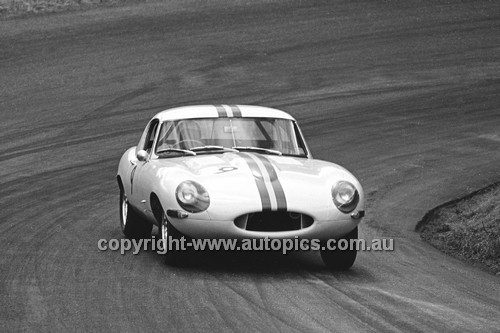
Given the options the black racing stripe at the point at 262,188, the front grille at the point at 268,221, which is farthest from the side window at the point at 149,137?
the front grille at the point at 268,221

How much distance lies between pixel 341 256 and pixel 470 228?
238cm

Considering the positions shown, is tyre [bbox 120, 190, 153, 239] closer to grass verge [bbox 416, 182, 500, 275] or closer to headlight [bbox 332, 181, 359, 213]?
headlight [bbox 332, 181, 359, 213]

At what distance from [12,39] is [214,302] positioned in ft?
56.7

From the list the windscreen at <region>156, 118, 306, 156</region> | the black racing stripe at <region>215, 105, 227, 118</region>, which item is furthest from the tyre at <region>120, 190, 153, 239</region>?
the black racing stripe at <region>215, 105, 227, 118</region>

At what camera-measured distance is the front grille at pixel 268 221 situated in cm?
893

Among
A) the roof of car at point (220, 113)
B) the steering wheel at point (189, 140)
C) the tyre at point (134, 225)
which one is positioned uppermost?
the roof of car at point (220, 113)

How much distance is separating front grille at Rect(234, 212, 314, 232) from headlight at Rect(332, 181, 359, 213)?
0.41 metres

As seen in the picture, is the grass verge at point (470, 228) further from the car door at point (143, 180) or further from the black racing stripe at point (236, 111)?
the car door at point (143, 180)

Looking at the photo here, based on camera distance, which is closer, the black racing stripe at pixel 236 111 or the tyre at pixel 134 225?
the black racing stripe at pixel 236 111

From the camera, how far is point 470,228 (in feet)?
37.0

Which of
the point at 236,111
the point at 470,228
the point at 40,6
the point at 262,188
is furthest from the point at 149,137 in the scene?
the point at 40,6

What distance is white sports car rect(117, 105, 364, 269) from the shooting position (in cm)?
894

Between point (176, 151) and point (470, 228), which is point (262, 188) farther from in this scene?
point (470, 228)

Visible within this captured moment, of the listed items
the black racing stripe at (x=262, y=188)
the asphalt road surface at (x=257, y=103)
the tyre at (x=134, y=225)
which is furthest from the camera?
the tyre at (x=134, y=225)
